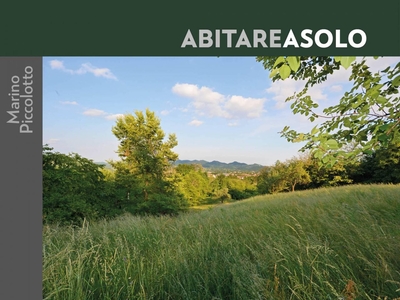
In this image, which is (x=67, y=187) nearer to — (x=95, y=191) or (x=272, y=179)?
(x=95, y=191)

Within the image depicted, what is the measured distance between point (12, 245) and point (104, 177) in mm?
7730

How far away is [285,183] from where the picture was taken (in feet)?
83.9

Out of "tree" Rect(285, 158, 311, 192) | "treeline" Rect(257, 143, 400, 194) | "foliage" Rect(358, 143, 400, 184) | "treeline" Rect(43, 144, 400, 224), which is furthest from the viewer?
"tree" Rect(285, 158, 311, 192)

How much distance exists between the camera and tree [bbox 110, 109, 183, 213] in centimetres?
1169

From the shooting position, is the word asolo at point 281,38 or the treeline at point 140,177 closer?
the word asolo at point 281,38

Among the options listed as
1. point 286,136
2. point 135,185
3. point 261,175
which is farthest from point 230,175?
point 286,136

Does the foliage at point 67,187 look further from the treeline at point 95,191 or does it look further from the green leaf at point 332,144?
the green leaf at point 332,144

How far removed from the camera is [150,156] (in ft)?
41.9

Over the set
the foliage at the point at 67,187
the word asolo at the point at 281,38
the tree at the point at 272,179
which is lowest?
the tree at the point at 272,179

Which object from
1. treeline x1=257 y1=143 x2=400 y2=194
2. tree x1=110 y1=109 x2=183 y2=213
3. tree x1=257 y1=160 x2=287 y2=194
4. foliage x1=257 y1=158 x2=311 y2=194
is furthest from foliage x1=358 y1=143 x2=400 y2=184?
tree x1=110 y1=109 x2=183 y2=213

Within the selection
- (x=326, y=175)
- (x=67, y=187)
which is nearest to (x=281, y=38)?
(x=67, y=187)

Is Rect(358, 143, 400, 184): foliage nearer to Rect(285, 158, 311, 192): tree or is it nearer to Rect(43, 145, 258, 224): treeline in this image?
Rect(285, 158, 311, 192): tree

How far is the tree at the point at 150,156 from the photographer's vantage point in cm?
1169

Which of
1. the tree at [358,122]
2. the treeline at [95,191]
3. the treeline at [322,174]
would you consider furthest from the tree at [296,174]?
the tree at [358,122]
